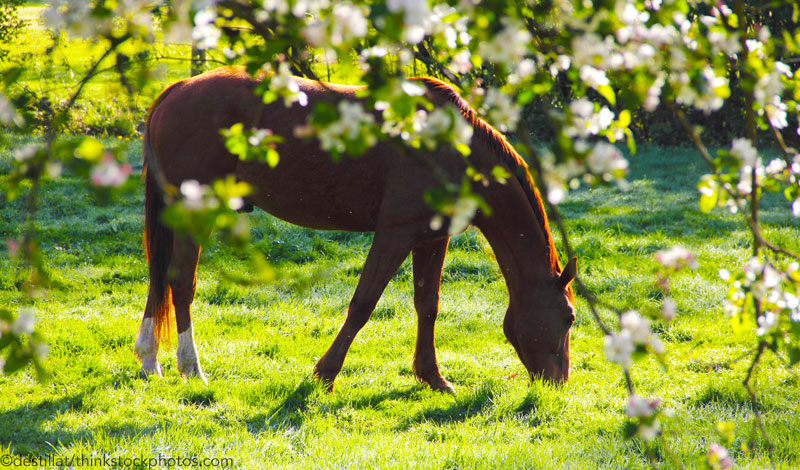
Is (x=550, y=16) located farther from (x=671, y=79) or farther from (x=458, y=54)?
(x=671, y=79)

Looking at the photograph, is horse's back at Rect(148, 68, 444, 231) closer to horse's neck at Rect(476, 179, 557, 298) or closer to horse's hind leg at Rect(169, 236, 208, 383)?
horse's hind leg at Rect(169, 236, 208, 383)

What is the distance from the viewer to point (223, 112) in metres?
4.48

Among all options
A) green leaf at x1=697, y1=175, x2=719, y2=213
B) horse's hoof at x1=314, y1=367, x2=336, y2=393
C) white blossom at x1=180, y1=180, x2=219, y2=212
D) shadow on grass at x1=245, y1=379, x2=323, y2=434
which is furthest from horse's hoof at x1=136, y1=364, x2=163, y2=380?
green leaf at x1=697, y1=175, x2=719, y2=213

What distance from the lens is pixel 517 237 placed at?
14.3ft

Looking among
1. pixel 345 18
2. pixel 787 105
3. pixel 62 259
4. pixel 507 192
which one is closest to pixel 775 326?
pixel 787 105

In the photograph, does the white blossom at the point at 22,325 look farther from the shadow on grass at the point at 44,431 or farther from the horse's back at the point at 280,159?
the horse's back at the point at 280,159

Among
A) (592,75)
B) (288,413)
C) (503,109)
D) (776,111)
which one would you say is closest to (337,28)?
(503,109)

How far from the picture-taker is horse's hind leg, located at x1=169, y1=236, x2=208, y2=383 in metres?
4.55

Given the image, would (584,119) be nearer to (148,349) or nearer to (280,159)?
(280,159)

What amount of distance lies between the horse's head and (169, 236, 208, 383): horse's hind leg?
216 cm

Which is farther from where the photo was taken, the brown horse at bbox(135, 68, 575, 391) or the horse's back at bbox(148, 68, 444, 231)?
the horse's back at bbox(148, 68, 444, 231)

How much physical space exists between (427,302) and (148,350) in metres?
1.96

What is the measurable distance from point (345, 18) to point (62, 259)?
652 cm

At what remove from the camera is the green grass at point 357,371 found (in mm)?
3512
